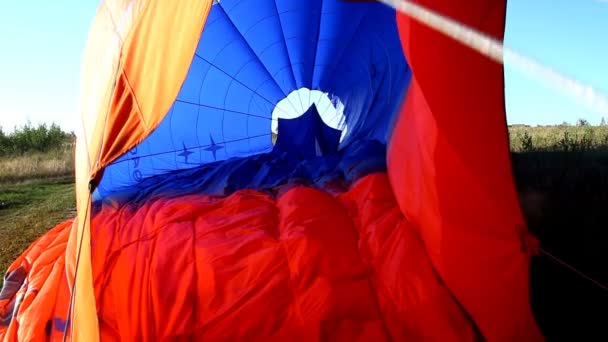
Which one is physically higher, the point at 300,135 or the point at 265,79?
the point at 265,79

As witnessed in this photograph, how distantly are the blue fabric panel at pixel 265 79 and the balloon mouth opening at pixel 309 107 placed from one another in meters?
0.03

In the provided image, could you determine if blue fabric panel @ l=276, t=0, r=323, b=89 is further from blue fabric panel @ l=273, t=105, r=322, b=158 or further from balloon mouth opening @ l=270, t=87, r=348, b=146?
blue fabric panel @ l=273, t=105, r=322, b=158

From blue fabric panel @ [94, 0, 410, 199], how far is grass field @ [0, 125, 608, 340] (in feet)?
3.59

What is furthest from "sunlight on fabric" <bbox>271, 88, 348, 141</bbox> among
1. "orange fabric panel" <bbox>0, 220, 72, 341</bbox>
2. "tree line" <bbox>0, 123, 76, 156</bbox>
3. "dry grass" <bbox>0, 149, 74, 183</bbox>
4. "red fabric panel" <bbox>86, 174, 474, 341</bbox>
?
"tree line" <bbox>0, 123, 76, 156</bbox>

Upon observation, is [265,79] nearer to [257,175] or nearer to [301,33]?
[301,33]

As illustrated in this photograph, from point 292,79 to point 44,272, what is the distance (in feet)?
7.79

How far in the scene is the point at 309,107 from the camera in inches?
151

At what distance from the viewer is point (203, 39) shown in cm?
333

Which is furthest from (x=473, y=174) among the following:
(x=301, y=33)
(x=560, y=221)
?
(x=301, y=33)

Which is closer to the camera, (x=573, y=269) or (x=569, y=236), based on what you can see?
(x=573, y=269)

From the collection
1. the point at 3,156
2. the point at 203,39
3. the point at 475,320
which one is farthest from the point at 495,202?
the point at 3,156

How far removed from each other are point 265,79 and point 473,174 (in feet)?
8.10

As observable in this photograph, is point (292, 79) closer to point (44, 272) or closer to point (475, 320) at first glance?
point (44, 272)

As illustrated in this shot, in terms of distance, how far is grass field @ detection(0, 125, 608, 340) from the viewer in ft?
6.07
